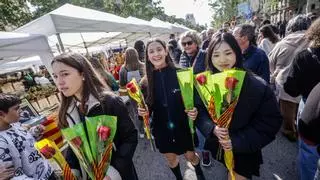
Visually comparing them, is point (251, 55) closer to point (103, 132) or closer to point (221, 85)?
point (221, 85)

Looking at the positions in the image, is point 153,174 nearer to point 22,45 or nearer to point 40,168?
point 40,168

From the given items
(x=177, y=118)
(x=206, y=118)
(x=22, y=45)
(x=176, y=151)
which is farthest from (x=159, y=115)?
(x=22, y=45)

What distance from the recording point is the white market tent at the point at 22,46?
11.5 feet

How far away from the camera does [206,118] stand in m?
2.21

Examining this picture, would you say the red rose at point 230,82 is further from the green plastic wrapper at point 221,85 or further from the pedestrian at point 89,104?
the pedestrian at point 89,104

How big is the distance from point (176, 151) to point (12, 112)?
1.77 m

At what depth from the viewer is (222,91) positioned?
1.75 m

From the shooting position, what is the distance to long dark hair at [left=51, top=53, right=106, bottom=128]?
184 cm

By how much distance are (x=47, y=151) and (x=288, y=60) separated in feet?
11.7

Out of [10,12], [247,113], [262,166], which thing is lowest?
[262,166]

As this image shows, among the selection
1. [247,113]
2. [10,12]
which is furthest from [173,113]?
[10,12]

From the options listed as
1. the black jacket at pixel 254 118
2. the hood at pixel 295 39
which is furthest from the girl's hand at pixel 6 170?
the hood at pixel 295 39

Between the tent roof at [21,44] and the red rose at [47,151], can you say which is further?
the tent roof at [21,44]

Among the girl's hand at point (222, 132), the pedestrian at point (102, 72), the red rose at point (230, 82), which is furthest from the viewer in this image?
the pedestrian at point (102, 72)
